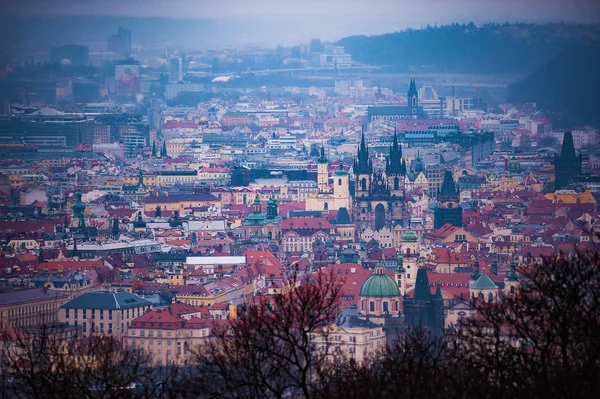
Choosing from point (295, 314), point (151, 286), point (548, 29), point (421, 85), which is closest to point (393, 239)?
point (151, 286)

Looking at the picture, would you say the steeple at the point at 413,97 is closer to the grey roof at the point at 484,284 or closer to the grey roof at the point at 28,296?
the grey roof at the point at 28,296

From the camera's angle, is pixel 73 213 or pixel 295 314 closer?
pixel 295 314

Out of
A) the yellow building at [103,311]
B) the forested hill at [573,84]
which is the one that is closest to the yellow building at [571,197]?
the forested hill at [573,84]

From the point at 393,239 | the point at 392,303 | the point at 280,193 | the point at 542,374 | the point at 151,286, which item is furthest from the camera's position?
the point at 280,193

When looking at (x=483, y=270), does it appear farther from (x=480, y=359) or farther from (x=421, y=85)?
(x=421, y=85)

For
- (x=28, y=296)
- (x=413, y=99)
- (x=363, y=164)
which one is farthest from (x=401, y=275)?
(x=413, y=99)

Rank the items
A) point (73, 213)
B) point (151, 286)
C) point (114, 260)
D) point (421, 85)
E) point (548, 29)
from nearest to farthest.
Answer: point (151, 286), point (114, 260), point (73, 213), point (548, 29), point (421, 85)
